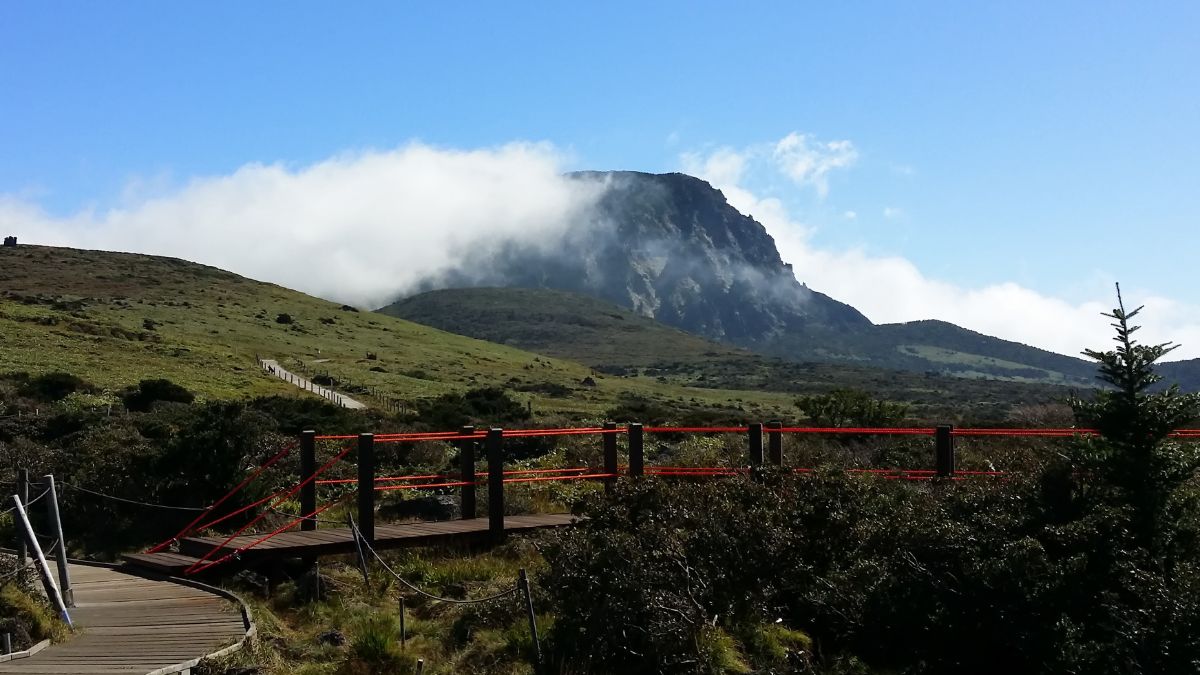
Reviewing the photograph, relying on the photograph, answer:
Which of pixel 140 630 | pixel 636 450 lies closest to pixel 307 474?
pixel 636 450

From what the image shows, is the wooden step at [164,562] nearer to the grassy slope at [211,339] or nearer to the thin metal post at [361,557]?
the thin metal post at [361,557]

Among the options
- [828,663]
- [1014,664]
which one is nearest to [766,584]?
[828,663]

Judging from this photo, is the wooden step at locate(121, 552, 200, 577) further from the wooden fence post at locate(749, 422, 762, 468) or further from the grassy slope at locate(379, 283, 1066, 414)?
the grassy slope at locate(379, 283, 1066, 414)

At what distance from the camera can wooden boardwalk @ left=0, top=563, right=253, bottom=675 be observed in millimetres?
7035

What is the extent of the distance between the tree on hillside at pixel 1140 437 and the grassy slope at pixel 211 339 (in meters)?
35.0

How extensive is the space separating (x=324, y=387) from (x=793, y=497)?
43.7 metres

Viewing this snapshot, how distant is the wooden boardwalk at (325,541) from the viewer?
1033 cm

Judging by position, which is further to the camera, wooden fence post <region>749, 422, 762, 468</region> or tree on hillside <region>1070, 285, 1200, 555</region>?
wooden fence post <region>749, 422, 762, 468</region>

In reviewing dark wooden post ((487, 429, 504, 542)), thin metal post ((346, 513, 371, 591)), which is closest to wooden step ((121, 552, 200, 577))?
thin metal post ((346, 513, 371, 591))

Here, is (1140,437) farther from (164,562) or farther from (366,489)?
(164,562)

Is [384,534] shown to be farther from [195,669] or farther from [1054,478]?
[1054,478]

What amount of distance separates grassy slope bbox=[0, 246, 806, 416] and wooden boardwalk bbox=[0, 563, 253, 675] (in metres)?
29.3

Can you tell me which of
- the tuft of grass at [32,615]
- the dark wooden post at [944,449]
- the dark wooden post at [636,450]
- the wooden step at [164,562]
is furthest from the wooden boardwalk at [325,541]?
the dark wooden post at [944,449]

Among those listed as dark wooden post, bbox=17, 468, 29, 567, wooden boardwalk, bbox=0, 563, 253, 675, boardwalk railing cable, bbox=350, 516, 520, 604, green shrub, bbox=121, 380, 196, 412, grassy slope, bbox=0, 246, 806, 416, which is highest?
grassy slope, bbox=0, 246, 806, 416
